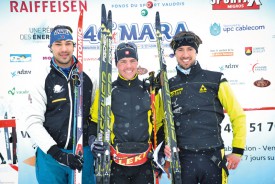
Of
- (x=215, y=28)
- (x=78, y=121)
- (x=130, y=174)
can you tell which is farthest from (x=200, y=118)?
(x=215, y=28)

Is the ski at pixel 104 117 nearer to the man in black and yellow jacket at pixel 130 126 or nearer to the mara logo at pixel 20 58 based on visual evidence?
the man in black and yellow jacket at pixel 130 126

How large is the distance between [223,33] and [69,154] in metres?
2.60

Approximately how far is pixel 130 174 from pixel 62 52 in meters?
1.30

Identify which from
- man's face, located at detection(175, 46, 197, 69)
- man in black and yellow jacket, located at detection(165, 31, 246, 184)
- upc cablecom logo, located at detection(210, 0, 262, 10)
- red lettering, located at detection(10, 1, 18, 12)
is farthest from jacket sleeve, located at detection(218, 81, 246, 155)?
red lettering, located at detection(10, 1, 18, 12)

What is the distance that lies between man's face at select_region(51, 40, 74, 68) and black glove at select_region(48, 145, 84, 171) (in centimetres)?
80

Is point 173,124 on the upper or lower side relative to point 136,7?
lower

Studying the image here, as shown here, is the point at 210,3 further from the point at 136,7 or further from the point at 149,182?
the point at 149,182

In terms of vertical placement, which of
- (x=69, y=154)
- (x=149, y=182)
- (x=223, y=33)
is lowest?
(x=149, y=182)

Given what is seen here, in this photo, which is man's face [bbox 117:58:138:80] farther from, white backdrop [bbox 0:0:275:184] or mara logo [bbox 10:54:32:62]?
mara logo [bbox 10:54:32:62]

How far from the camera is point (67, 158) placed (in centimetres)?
278

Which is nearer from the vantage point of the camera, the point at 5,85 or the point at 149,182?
the point at 149,182

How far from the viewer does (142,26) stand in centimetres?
418

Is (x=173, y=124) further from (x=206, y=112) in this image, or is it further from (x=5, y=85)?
(x=5, y=85)

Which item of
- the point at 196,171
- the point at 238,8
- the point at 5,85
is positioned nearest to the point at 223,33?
the point at 238,8
